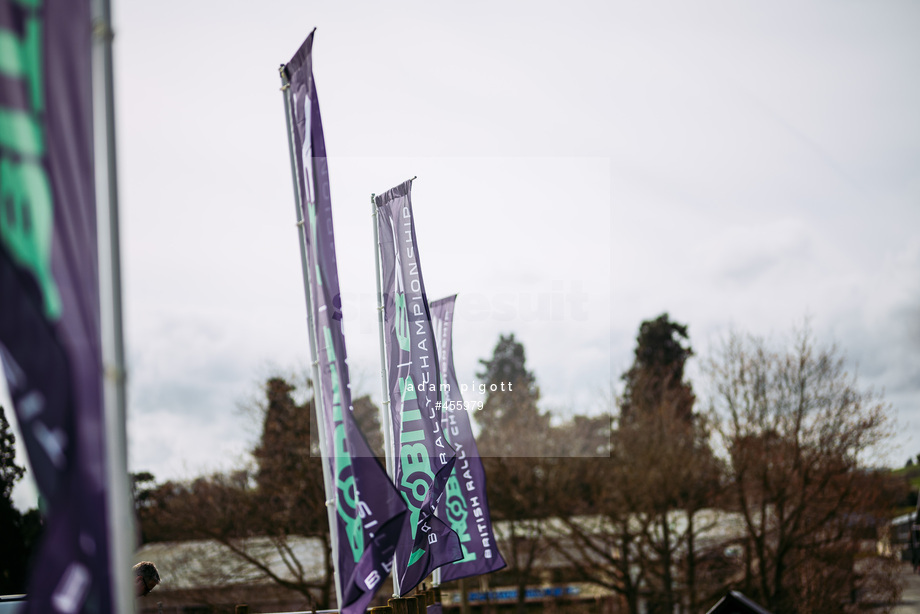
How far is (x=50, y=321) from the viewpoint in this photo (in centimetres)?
314

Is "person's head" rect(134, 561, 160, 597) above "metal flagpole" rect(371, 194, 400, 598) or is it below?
below

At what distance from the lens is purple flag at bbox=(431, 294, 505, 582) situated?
12211 millimetres

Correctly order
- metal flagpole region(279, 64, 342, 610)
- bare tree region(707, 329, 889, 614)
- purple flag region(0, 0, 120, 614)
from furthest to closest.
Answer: bare tree region(707, 329, 889, 614) → metal flagpole region(279, 64, 342, 610) → purple flag region(0, 0, 120, 614)

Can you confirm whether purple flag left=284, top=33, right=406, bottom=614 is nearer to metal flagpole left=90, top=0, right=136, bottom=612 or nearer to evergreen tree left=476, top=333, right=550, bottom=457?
metal flagpole left=90, top=0, right=136, bottom=612

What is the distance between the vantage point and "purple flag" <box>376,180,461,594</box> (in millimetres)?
9789

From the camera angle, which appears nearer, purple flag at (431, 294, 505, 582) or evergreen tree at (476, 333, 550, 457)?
purple flag at (431, 294, 505, 582)

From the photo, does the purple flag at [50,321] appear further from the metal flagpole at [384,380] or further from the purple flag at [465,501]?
the purple flag at [465,501]

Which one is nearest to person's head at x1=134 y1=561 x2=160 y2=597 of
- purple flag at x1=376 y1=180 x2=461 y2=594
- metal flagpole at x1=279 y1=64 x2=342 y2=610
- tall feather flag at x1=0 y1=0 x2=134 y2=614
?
metal flagpole at x1=279 y1=64 x2=342 y2=610

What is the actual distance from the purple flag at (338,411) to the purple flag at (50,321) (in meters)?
3.09

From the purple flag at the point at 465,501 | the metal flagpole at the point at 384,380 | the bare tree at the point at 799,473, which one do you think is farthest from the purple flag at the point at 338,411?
the bare tree at the point at 799,473

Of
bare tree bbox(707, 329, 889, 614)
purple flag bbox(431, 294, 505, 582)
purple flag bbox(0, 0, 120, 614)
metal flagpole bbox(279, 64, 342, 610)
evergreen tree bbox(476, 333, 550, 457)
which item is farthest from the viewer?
evergreen tree bbox(476, 333, 550, 457)

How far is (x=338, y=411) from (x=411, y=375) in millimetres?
3957

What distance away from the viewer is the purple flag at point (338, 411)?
243 inches

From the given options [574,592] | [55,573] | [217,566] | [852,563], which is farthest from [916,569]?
[55,573]
